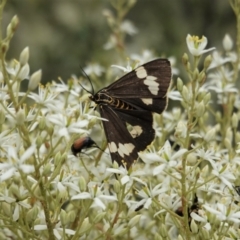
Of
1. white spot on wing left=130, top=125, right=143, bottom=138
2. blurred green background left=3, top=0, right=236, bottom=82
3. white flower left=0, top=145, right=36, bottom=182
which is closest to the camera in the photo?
white flower left=0, top=145, right=36, bottom=182

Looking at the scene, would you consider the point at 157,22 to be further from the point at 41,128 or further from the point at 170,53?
the point at 41,128

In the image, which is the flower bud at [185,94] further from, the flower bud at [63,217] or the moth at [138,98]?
the flower bud at [63,217]

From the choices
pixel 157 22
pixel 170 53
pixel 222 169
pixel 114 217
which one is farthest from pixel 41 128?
pixel 157 22

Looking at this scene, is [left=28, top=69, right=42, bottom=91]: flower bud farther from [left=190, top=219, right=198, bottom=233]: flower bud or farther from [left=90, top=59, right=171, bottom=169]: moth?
[left=190, top=219, right=198, bottom=233]: flower bud

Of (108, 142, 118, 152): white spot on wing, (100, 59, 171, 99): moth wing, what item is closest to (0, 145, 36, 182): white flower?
(108, 142, 118, 152): white spot on wing

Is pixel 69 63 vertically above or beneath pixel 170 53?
above

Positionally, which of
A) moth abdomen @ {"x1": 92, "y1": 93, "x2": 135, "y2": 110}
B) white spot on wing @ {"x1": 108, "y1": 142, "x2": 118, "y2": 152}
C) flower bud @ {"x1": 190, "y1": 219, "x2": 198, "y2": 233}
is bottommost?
flower bud @ {"x1": 190, "y1": 219, "x2": 198, "y2": 233}

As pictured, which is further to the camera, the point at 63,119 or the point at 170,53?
the point at 170,53
